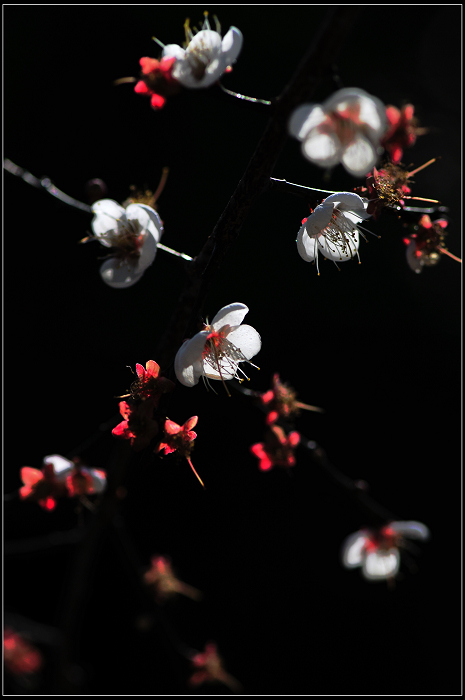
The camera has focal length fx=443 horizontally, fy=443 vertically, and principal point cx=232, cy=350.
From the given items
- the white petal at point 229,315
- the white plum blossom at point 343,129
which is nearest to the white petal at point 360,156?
the white plum blossom at point 343,129

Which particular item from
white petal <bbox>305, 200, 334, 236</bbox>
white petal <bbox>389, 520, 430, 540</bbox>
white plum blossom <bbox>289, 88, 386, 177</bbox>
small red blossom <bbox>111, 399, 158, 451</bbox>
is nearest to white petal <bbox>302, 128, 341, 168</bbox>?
white plum blossom <bbox>289, 88, 386, 177</bbox>

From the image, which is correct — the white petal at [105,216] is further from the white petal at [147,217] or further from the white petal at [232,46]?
the white petal at [232,46]

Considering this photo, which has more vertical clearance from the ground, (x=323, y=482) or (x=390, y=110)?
(x=323, y=482)

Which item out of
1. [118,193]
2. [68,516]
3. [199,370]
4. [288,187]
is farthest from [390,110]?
[68,516]

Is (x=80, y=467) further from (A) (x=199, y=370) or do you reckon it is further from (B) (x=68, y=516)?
(B) (x=68, y=516)

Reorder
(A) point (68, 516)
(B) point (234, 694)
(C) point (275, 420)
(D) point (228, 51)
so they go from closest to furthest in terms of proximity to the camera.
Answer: (D) point (228, 51) → (C) point (275, 420) → (B) point (234, 694) → (A) point (68, 516)

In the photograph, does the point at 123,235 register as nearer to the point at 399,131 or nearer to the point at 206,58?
the point at 206,58

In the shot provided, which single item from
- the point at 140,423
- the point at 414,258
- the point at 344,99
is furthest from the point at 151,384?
the point at 414,258
